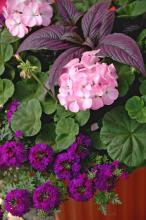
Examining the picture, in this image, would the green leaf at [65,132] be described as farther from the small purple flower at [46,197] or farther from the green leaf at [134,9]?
the green leaf at [134,9]

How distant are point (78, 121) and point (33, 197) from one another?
24cm

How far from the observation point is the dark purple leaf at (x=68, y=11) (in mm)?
1485

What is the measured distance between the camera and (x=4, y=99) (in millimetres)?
1489

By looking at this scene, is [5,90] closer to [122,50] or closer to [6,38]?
[6,38]

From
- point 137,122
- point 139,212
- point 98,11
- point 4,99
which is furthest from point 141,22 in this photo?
point 139,212

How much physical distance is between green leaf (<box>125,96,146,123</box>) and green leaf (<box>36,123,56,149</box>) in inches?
8.1

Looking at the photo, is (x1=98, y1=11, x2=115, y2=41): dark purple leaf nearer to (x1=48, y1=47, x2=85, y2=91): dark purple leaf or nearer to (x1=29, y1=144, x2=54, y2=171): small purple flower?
(x1=48, y1=47, x2=85, y2=91): dark purple leaf

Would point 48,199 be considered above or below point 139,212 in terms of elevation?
above

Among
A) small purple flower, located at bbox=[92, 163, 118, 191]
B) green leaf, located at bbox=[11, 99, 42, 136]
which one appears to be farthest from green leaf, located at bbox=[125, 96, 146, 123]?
green leaf, located at bbox=[11, 99, 42, 136]

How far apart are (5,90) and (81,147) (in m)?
0.31

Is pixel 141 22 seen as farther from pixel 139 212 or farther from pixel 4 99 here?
pixel 139 212

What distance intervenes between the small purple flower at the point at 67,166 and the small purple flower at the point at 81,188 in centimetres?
2

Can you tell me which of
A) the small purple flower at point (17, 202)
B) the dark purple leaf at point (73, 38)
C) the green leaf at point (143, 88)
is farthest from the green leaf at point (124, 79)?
the small purple flower at point (17, 202)

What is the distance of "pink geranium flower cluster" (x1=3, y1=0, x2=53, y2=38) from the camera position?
144 centimetres
